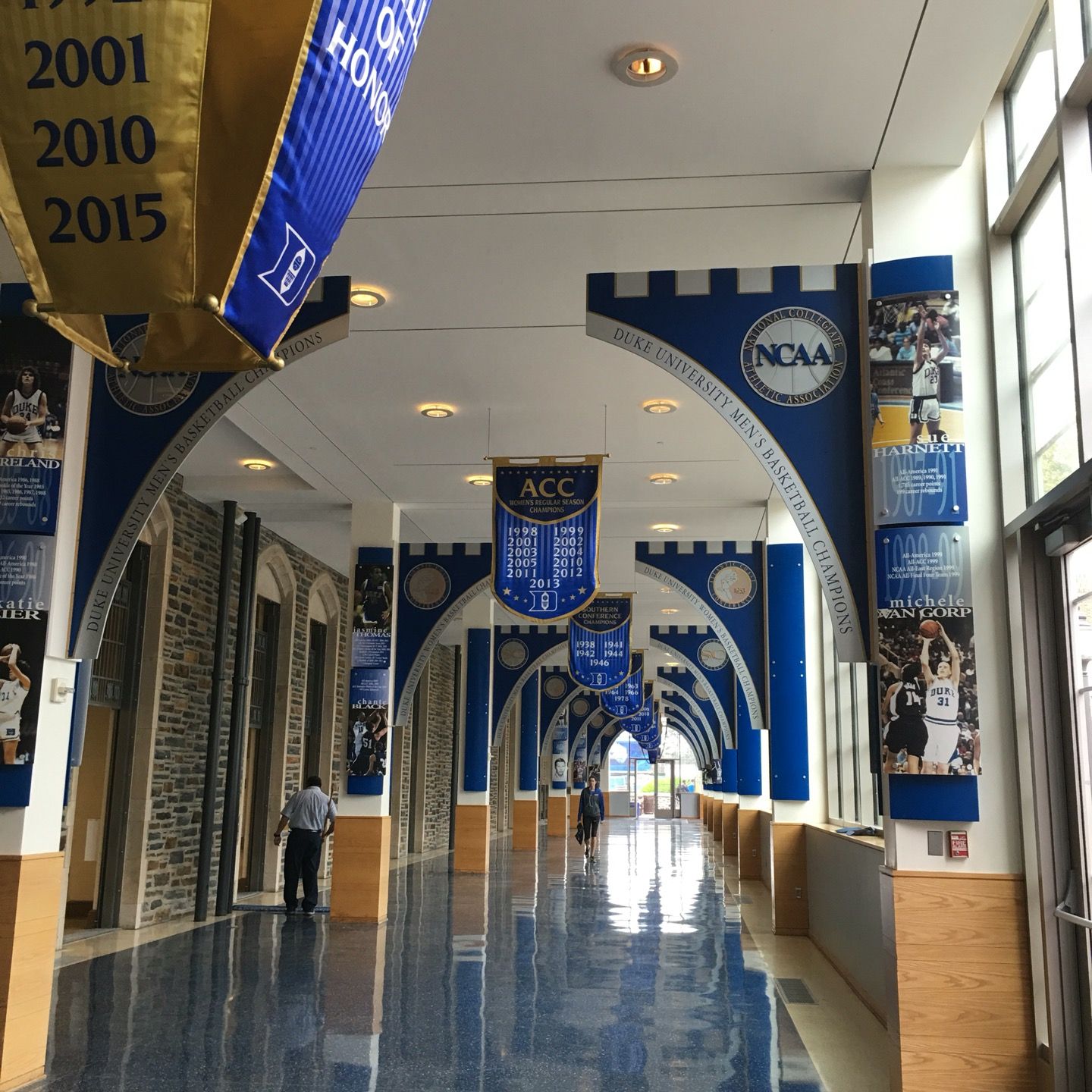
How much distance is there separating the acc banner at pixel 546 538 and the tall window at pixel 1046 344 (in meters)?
3.27

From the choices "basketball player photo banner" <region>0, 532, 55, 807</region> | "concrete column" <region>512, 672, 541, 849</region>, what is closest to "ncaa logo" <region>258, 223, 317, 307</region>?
"basketball player photo banner" <region>0, 532, 55, 807</region>

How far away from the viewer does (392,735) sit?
35.8ft

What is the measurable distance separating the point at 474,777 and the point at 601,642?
393 cm

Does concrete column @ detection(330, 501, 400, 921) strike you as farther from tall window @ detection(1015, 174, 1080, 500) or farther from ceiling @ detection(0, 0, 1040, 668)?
tall window @ detection(1015, 174, 1080, 500)

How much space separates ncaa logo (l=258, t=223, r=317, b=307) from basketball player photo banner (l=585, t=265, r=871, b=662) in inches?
119

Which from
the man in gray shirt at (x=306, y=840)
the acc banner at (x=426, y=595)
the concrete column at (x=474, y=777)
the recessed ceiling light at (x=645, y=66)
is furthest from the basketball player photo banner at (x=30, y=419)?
the concrete column at (x=474, y=777)

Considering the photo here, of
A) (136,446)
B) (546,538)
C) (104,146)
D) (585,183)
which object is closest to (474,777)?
(546,538)

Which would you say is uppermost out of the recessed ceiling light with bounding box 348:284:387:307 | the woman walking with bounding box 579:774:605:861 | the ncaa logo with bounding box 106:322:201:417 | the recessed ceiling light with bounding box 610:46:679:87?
the recessed ceiling light with bounding box 610:46:679:87

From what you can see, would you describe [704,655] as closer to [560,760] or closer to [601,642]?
[601,642]

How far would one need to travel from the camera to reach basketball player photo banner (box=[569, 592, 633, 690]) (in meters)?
12.4

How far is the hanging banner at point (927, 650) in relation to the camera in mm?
4539

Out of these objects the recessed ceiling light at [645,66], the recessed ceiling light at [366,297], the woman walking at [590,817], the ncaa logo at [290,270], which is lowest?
the woman walking at [590,817]

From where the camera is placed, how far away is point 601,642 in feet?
41.5

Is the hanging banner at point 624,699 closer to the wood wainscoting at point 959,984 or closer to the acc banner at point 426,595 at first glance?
the acc banner at point 426,595
